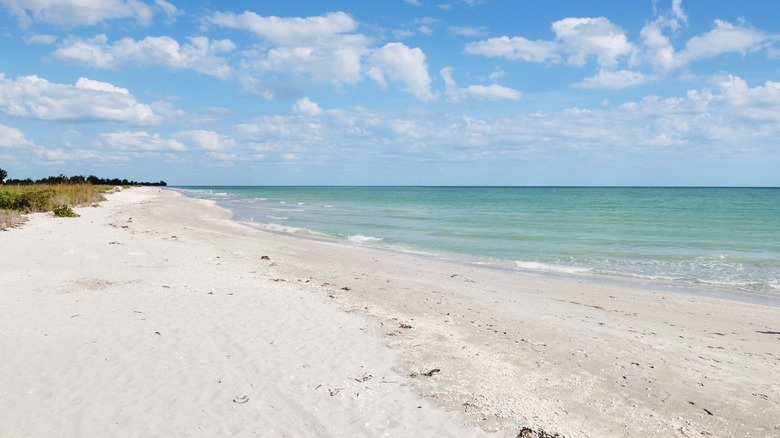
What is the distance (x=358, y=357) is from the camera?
21.1ft

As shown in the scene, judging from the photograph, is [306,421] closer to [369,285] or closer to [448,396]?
[448,396]

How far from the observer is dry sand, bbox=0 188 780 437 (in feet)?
15.5

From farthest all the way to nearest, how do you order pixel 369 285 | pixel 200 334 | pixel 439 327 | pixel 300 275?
1. pixel 300 275
2. pixel 369 285
3. pixel 439 327
4. pixel 200 334

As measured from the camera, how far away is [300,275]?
493 inches

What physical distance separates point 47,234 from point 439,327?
595 inches

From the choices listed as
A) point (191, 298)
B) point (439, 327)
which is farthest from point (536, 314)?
point (191, 298)

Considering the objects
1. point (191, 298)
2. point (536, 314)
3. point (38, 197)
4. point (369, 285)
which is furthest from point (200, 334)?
point (38, 197)

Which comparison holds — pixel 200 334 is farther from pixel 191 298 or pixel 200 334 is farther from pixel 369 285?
pixel 369 285

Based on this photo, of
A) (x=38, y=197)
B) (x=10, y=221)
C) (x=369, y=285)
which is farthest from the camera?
(x=38, y=197)

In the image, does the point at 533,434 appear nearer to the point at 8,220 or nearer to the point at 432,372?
the point at 432,372

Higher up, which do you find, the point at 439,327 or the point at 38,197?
the point at 38,197

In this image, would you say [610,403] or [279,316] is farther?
[279,316]

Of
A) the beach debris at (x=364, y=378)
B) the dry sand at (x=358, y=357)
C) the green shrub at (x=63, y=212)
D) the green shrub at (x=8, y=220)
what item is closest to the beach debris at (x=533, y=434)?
the dry sand at (x=358, y=357)

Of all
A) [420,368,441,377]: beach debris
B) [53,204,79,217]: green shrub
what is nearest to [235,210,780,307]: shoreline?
[420,368,441,377]: beach debris
